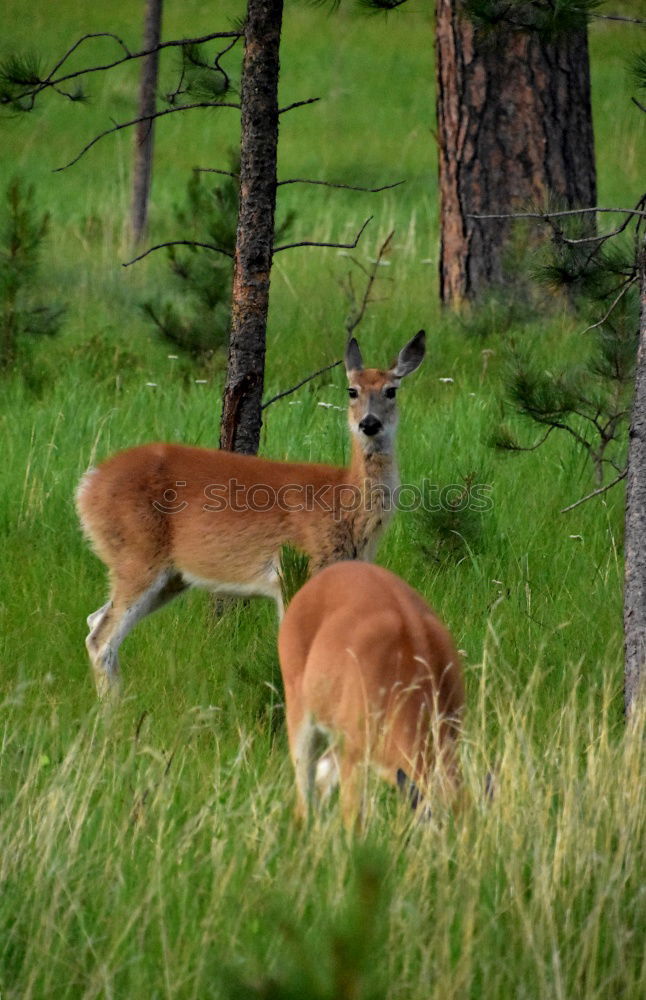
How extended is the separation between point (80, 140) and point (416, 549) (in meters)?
20.9

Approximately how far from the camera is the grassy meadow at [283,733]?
3.15 m

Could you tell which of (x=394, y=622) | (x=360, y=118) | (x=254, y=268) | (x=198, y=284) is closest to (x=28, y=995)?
(x=394, y=622)

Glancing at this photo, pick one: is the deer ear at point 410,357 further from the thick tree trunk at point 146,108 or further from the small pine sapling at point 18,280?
the thick tree trunk at point 146,108

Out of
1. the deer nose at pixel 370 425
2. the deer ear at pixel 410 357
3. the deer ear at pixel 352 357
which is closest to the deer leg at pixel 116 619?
the deer nose at pixel 370 425

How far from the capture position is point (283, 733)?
5.06 meters

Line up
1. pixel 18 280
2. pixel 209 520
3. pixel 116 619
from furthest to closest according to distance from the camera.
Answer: pixel 18 280 < pixel 209 520 < pixel 116 619

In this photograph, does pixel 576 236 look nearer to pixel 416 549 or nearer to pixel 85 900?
pixel 416 549

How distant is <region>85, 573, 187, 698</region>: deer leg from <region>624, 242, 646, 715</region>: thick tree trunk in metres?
2.20

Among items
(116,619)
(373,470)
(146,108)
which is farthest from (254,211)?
(146,108)

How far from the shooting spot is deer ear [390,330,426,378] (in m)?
6.87

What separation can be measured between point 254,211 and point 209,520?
144cm

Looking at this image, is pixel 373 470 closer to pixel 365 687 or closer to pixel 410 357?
pixel 410 357

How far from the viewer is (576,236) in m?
6.14

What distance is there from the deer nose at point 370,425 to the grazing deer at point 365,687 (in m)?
1.92
